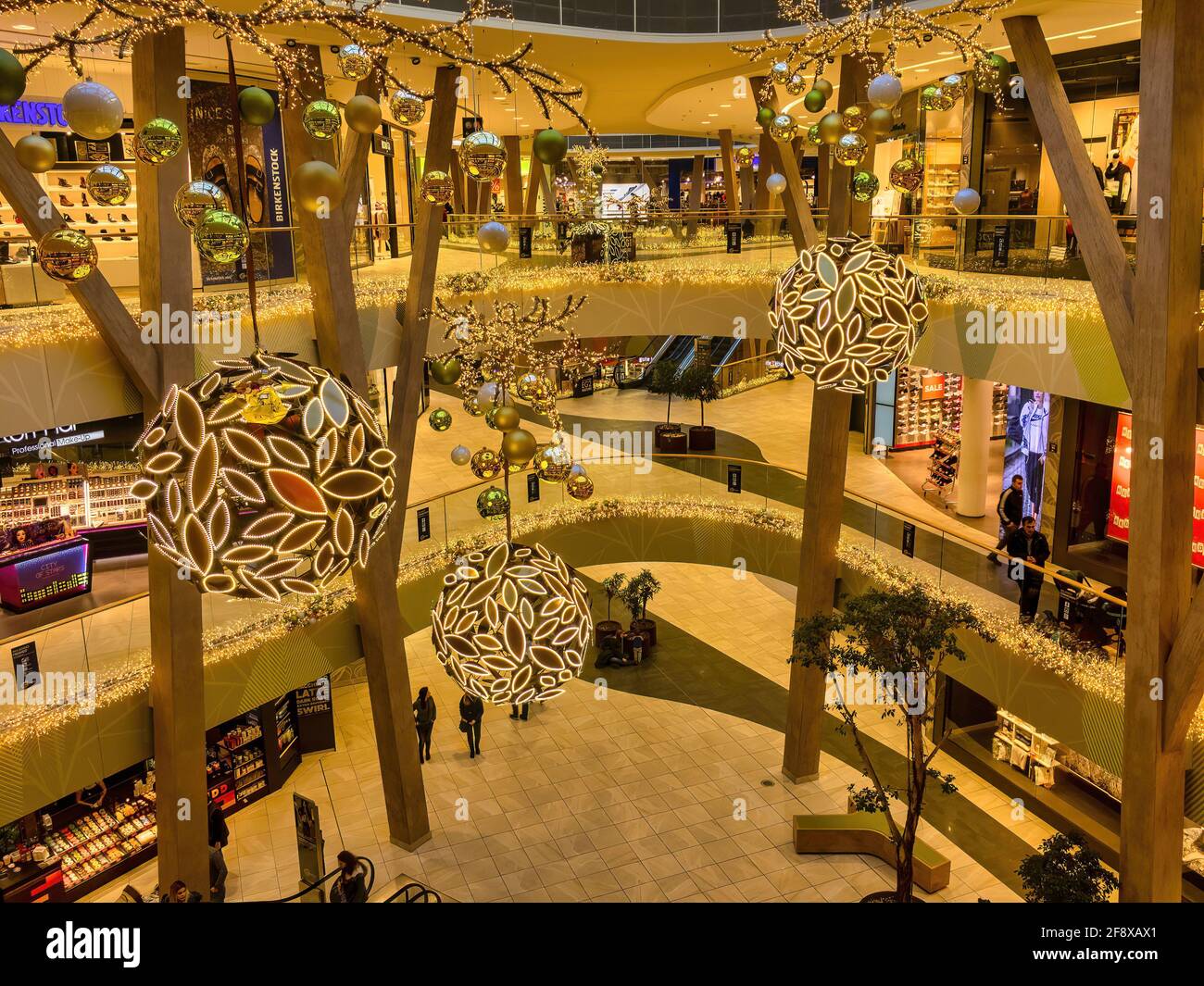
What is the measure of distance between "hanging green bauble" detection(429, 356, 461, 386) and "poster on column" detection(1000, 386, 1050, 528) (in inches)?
364

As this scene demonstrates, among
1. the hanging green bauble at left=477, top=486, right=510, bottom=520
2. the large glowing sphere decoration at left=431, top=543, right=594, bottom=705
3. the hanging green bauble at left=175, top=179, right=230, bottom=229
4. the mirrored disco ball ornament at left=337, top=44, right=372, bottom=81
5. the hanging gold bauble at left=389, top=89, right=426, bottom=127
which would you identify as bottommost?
the large glowing sphere decoration at left=431, top=543, right=594, bottom=705

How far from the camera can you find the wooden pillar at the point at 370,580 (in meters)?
9.50

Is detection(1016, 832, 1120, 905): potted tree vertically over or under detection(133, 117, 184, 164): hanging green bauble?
under

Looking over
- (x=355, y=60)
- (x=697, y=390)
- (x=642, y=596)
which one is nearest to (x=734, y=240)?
(x=697, y=390)

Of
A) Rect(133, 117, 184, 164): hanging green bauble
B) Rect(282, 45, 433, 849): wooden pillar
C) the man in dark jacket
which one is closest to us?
Rect(133, 117, 184, 164): hanging green bauble

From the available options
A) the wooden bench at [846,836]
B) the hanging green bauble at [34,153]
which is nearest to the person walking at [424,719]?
the wooden bench at [846,836]

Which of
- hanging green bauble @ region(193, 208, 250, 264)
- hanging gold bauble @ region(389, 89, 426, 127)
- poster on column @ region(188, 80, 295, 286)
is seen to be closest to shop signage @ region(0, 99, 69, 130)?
poster on column @ region(188, 80, 295, 286)

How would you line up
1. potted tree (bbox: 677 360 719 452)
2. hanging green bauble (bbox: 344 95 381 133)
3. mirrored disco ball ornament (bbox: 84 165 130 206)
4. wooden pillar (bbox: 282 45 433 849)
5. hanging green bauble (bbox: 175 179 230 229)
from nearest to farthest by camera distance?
hanging green bauble (bbox: 175 179 230 229), hanging green bauble (bbox: 344 95 381 133), mirrored disco ball ornament (bbox: 84 165 130 206), wooden pillar (bbox: 282 45 433 849), potted tree (bbox: 677 360 719 452)

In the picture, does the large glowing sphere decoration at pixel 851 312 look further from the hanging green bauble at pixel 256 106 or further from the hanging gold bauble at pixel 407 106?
the hanging green bauble at pixel 256 106

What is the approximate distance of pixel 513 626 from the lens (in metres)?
5.77

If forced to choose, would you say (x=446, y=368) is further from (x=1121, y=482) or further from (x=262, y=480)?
(x=1121, y=482)

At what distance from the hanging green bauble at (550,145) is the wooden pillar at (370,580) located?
4.40m

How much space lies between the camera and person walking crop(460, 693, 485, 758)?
44.0ft

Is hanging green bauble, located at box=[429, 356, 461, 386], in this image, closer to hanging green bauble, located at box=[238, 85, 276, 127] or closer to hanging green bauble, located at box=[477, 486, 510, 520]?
hanging green bauble, located at box=[477, 486, 510, 520]
